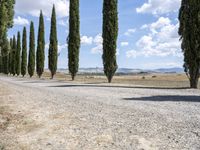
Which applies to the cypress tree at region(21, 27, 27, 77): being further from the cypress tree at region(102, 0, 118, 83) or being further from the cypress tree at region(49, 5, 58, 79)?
the cypress tree at region(102, 0, 118, 83)

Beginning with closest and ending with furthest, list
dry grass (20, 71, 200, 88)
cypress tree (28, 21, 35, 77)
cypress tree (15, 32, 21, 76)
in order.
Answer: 1. dry grass (20, 71, 200, 88)
2. cypress tree (28, 21, 35, 77)
3. cypress tree (15, 32, 21, 76)

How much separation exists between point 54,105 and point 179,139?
29.7 feet

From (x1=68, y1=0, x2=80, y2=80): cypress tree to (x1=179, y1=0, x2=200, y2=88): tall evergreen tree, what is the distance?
2582 cm

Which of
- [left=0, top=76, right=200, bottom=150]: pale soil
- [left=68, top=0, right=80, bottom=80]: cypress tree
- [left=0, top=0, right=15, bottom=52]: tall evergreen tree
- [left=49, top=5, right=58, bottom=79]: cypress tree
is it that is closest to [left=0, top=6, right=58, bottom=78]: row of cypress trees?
[left=49, top=5, right=58, bottom=79]: cypress tree

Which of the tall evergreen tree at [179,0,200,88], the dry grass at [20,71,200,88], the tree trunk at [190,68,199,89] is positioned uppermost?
the tall evergreen tree at [179,0,200,88]

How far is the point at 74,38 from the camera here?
54.5m

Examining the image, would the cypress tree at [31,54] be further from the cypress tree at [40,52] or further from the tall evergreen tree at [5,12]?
the tall evergreen tree at [5,12]

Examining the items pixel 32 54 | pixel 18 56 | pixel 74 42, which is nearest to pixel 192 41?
pixel 74 42

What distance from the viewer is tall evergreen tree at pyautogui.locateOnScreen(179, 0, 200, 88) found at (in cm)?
2884

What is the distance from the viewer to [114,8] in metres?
44.1

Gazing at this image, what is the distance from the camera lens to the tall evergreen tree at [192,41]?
28.8m

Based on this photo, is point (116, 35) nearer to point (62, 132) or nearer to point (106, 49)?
point (106, 49)

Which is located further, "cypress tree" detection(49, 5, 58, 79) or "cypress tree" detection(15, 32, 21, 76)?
"cypress tree" detection(15, 32, 21, 76)

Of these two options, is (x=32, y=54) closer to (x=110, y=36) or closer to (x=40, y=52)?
(x=40, y=52)
